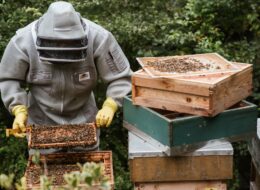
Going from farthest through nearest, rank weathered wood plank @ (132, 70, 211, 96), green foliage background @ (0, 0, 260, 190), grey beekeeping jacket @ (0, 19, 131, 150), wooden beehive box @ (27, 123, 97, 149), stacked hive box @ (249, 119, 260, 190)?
1. green foliage background @ (0, 0, 260, 190)
2. stacked hive box @ (249, 119, 260, 190)
3. grey beekeeping jacket @ (0, 19, 131, 150)
4. wooden beehive box @ (27, 123, 97, 149)
5. weathered wood plank @ (132, 70, 211, 96)

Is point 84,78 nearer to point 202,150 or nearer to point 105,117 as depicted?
point 105,117

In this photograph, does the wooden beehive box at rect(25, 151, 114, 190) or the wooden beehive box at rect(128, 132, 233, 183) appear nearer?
the wooden beehive box at rect(25, 151, 114, 190)

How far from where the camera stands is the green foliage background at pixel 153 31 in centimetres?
557

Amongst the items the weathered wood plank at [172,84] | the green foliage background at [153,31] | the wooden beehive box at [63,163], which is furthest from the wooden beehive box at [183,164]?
the green foliage background at [153,31]

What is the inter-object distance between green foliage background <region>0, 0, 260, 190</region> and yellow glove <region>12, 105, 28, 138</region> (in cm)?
143

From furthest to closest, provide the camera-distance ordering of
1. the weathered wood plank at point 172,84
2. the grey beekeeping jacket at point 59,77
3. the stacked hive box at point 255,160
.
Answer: the stacked hive box at point 255,160, the grey beekeeping jacket at point 59,77, the weathered wood plank at point 172,84

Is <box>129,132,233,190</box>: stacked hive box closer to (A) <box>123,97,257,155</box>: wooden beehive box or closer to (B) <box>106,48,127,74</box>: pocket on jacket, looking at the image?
(A) <box>123,97,257,155</box>: wooden beehive box

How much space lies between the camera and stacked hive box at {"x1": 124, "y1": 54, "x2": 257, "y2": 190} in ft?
11.8

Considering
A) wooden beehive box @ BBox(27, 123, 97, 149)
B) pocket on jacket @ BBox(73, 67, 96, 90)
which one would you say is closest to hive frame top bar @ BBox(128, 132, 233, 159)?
wooden beehive box @ BBox(27, 123, 97, 149)

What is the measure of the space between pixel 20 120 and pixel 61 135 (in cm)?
32

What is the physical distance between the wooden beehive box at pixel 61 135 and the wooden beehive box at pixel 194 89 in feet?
1.36

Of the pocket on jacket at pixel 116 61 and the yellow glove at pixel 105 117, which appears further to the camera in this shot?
the pocket on jacket at pixel 116 61

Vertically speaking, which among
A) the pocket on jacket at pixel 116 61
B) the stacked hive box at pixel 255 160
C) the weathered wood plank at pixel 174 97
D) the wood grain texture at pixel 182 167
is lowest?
the stacked hive box at pixel 255 160

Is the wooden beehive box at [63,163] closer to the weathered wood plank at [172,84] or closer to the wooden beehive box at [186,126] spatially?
the wooden beehive box at [186,126]
